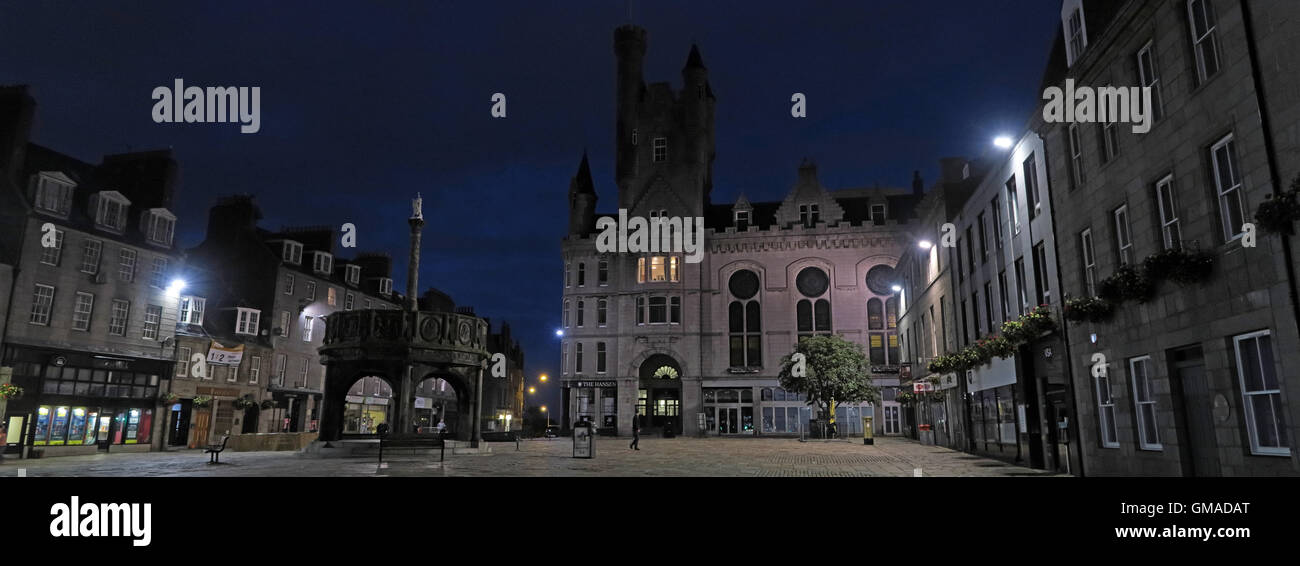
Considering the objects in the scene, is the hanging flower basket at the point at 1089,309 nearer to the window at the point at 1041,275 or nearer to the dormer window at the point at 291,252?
the window at the point at 1041,275

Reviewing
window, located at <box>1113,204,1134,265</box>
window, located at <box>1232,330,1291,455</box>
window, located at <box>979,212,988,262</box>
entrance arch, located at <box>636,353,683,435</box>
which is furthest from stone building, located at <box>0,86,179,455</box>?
window, located at <box>1232,330,1291,455</box>

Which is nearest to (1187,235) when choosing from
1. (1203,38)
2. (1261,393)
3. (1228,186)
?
(1228,186)

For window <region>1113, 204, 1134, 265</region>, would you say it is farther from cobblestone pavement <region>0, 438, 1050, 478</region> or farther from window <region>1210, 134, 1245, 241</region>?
cobblestone pavement <region>0, 438, 1050, 478</region>

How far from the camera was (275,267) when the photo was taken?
45719 mm

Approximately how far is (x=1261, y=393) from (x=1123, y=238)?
5.01 metres

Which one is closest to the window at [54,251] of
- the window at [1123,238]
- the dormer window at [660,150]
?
the window at [1123,238]

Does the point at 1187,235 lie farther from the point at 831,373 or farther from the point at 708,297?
the point at 708,297

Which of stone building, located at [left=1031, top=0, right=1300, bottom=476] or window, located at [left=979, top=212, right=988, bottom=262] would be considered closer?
stone building, located at [left=1031, top=0, right=1300, bottom=476]

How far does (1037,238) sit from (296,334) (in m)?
45.2

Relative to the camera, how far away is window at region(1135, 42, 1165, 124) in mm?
13000

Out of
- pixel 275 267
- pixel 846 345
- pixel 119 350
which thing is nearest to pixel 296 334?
pixel 275 267

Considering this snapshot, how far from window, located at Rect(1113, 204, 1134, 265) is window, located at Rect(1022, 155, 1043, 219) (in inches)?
181

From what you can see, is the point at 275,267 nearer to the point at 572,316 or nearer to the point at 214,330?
the point at 214,330

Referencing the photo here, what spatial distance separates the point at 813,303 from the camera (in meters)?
56.7
